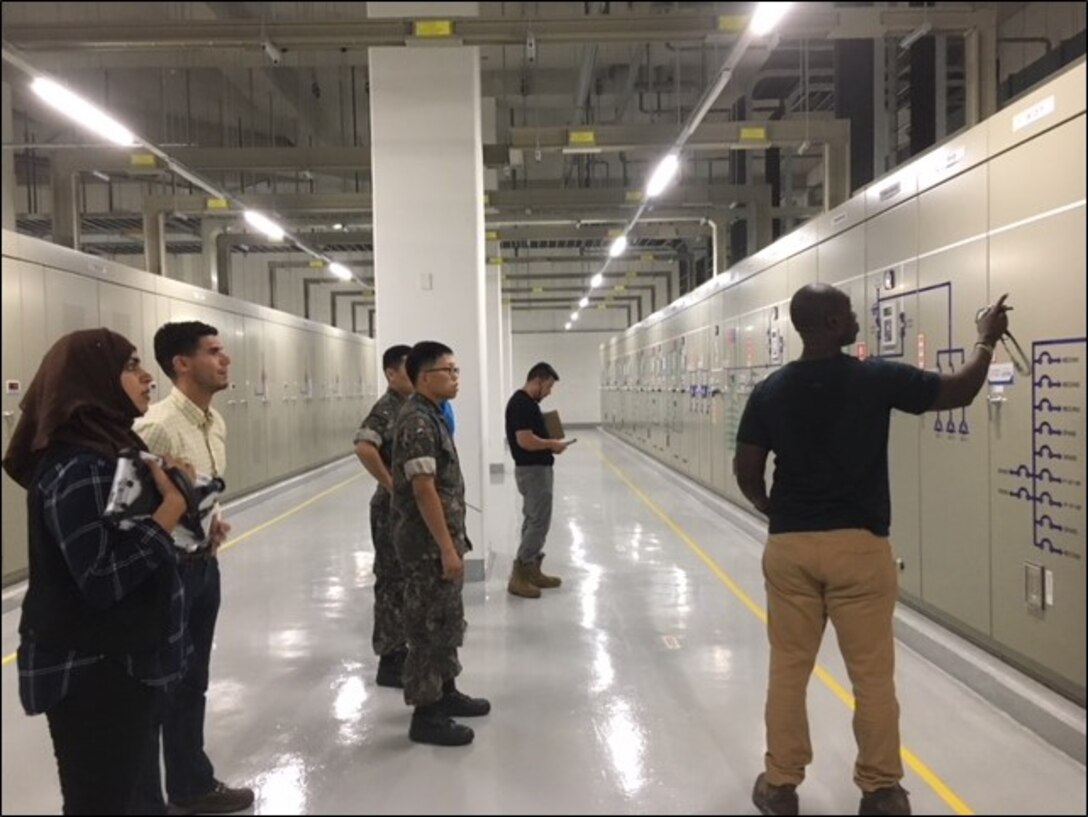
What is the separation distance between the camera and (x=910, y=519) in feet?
15.5

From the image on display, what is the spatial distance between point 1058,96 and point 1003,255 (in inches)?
29.2

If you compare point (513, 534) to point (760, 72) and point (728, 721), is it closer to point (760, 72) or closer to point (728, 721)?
point (728, 721)

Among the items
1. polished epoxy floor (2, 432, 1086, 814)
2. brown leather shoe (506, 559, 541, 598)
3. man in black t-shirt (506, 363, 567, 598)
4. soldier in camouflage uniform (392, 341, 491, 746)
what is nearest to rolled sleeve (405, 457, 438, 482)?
soldier in camouflage uniform (392, 341, 491, 746)

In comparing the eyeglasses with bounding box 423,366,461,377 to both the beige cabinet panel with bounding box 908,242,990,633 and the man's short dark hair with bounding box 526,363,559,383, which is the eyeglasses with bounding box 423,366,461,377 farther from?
the beige cabinet panel with bounding box 908,242,990,633

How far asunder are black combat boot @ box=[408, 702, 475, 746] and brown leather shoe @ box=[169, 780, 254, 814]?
722 millimetres

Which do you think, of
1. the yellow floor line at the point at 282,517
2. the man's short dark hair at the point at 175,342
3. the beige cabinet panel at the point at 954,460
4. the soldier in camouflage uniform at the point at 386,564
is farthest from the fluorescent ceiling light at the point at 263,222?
the beige cabinet panel at the point at 954,460

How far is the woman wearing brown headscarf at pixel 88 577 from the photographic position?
1.76 metres

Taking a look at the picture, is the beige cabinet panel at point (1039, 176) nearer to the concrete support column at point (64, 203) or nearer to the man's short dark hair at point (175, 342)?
the man's short dark hair at point (175, 342)

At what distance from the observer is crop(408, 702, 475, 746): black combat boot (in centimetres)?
324

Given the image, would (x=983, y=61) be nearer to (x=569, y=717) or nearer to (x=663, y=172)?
(x=663, y=172)

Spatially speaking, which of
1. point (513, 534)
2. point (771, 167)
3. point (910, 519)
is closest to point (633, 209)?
point (771, 167)

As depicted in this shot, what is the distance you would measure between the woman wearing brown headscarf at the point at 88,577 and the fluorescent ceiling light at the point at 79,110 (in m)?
4.51

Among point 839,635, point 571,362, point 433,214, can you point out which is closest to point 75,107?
point 433,214

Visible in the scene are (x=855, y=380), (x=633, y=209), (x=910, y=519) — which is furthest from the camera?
(x=633, y=209)
